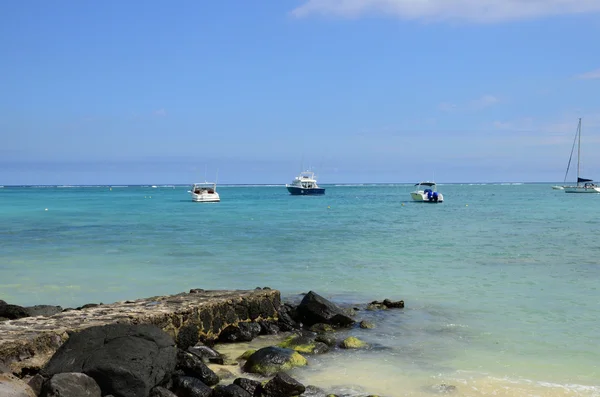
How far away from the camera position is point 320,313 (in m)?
12.2

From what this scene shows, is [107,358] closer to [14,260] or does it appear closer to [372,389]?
[372,389]

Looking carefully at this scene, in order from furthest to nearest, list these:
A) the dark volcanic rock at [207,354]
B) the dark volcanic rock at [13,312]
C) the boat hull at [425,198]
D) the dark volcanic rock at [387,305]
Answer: the boat hull at [425,198], the dark volcanic rock at [387,305], the dark volcanic rock at [13,312], the dark volcanic rock at [207,354]

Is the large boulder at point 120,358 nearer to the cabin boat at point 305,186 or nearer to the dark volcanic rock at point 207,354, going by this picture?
the dark volcanic rock at point 207,354

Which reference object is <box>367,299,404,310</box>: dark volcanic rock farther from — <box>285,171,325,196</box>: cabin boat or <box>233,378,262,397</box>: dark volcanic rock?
<box>285,171,325,196</box>: cabin boat

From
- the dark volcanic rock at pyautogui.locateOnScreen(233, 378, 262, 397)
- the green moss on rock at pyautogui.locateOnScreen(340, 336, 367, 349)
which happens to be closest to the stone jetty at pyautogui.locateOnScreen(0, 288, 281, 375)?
the green moss on rock at pyautogui.locateOnScreen(340, 336, 367, 349)

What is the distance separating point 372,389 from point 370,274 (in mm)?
11758

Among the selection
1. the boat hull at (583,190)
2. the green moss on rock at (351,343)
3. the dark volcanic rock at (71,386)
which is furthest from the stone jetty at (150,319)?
the boat hull at (583,190)

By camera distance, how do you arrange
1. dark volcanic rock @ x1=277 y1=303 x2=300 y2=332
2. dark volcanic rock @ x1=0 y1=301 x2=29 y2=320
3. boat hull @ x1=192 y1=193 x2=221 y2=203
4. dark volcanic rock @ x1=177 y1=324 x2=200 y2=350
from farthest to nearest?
boat hull @ x1=192 y1=193 x2=221 y2=203, dark volcanic rock @ x1=277 y1=303 x2=300 y2=332, dark volcanic rock @ x1=0 y1=301 x2=29 y2=320, dark volcanic rock @ x1=177 y1=324 x2=200 y2=350

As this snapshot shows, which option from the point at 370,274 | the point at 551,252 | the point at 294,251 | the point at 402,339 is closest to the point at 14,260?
the point at 294,251

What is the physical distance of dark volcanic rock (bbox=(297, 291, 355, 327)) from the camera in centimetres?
1220

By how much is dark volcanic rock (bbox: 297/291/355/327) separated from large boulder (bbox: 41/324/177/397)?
4355 mm

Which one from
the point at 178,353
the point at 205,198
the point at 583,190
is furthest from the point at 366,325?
the point at 583,190

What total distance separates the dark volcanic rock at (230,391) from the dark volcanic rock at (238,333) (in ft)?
Result: 10.2

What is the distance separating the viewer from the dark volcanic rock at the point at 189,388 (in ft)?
26.2
